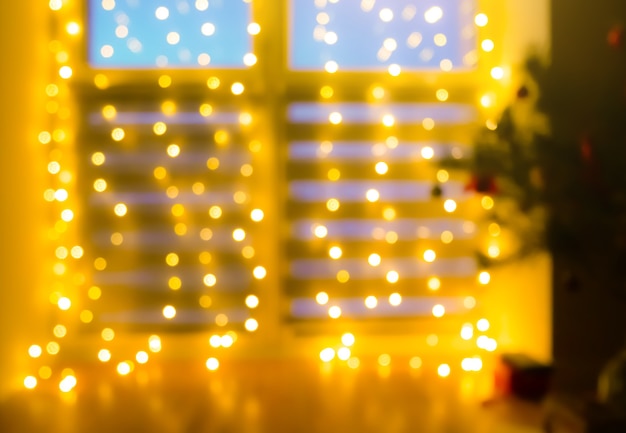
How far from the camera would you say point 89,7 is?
244 cm

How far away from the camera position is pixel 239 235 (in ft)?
8.08

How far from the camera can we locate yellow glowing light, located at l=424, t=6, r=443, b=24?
8.28 ft

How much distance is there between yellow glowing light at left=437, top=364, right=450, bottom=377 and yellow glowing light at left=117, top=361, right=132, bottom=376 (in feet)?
3.50

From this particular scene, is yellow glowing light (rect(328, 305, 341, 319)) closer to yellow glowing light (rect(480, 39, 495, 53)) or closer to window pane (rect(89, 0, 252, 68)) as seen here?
window pane (rect(89, 0, 252, 68))

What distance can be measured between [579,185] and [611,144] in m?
0.12

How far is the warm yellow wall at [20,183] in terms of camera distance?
2.08 metres

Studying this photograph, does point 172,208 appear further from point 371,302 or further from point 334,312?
point 371,302

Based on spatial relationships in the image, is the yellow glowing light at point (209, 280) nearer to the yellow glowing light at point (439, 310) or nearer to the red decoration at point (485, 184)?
the yellow glowing light at point (439, 310)

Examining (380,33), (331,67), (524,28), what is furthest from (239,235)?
(524,28)

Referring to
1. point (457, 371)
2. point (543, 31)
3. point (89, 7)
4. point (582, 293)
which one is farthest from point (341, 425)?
point (89, 7)

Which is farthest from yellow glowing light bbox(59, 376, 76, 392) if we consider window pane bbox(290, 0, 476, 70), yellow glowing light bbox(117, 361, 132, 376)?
window pane bbox(290, 0, 476, 70)

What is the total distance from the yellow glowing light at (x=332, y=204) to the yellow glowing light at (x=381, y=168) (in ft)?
0.62

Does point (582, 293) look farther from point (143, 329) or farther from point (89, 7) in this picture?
point (89, 7)

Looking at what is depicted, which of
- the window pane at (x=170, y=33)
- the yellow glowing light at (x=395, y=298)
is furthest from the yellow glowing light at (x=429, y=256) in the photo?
the window pane at (x=170, y=33)
